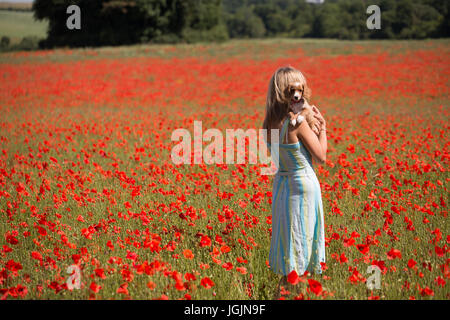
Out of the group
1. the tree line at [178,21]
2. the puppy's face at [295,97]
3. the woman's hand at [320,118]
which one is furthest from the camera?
the tree line at [178,21]

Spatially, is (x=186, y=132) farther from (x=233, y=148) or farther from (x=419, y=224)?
(x=419, y=224)

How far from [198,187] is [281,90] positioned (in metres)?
2.78

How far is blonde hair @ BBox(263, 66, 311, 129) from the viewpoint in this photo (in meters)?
2.54

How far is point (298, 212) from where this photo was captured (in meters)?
2.78

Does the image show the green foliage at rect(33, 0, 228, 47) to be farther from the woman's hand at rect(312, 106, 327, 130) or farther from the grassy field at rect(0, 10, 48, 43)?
the woman's hand at rect(312, 106, 327, 130)

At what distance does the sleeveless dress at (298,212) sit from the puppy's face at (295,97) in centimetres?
16

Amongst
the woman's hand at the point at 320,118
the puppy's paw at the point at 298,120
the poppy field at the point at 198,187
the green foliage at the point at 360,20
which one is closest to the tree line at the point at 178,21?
the green foliage at the point at 360,20

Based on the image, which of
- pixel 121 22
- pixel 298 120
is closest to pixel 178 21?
pixel 121 22

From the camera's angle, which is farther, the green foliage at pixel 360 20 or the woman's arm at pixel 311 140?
the green foliage at pixel 360 20

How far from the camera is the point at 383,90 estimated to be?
1468 centimetres

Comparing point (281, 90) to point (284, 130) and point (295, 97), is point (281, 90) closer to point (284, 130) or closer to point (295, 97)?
point (295, 97)

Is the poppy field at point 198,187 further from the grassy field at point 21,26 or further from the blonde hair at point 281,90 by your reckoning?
the grassy field at point 21,26

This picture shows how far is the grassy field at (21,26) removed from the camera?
37.1 metres

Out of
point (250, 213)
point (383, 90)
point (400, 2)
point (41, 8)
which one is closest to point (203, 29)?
point (41, 8)
